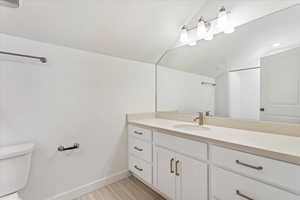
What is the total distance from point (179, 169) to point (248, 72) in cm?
115

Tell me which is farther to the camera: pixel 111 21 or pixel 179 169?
pixel 111 21

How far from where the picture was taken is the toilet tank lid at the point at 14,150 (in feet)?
3.67

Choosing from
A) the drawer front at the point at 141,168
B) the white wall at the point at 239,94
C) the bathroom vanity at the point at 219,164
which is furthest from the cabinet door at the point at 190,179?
the white wall at the point at 239,94

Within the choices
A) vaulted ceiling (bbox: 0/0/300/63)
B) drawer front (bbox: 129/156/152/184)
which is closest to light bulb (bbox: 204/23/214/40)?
vaulted ceiling (bbox: 0/0/300/63)

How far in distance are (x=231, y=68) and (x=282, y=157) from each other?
1077mm

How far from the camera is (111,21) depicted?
1554 mm

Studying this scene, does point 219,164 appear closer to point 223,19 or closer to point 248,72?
point 248,72

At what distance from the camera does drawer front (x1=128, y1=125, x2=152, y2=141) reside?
1740mm

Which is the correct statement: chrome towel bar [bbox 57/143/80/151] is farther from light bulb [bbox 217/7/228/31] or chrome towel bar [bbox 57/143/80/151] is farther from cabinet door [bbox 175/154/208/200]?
light bulb [bbox 217/7/228/31]

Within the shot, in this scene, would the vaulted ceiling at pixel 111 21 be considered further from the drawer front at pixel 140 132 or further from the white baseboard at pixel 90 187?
the white baseboard at pixel 90 187

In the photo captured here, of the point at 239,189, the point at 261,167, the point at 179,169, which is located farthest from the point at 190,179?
the point at 261,167

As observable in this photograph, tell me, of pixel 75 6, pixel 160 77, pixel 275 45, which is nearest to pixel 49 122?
pixel 75 6

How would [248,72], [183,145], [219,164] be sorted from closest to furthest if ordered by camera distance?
[219,164] < [183,145] < [248,72]

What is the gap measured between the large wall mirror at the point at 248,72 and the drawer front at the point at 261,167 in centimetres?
63
